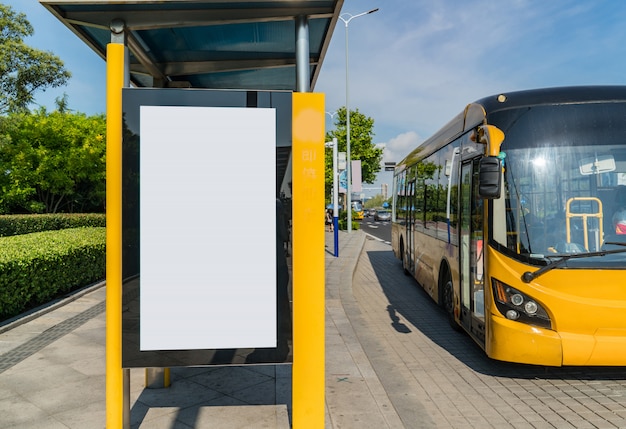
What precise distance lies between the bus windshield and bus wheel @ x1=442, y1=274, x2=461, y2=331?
2.23 m

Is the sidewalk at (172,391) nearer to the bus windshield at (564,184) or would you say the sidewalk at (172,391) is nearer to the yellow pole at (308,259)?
the yellow pole at (308,259)

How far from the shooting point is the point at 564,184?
4.87 meters

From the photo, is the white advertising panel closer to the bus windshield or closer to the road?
the road

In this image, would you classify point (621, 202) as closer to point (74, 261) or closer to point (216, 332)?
point (216, 332)

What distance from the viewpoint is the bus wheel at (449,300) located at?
7.08m

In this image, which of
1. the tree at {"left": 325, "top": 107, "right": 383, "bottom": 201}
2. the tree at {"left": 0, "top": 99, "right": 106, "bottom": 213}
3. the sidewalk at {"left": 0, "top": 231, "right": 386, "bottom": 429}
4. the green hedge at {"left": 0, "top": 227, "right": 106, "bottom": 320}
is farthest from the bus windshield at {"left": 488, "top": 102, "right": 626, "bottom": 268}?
the tree at {"left": 325, "top": 107, "right": 383, "bottom": 201}

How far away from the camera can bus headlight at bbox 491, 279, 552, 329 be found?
472 cm

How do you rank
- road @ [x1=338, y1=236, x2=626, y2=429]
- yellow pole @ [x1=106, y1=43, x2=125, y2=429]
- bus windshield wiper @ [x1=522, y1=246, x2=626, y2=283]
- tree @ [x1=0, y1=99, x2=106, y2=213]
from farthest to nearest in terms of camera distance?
tree @ [x1=0, y1=99, x2=106, y2=213] → bus windshield wiper @ [x1=522, y1=246, x2=626, y2=283] → road @ [x1=338, y1=236, x2=626, y2=429] → yellow pole @ [x1=106, y1=43, x2=125, y2=429]

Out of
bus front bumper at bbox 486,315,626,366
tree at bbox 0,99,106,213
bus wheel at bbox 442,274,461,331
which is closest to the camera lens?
bus front bumper at bbox 486,315,626,366

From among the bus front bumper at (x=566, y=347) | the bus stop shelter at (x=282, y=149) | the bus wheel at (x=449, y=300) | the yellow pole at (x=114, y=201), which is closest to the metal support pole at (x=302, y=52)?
the bus stop shelter at (x=282, y=149)

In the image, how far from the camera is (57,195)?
97.5ft

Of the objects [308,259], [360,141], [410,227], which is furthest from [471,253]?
[360,141]

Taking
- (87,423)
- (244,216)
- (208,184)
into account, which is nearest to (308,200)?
(244,216)

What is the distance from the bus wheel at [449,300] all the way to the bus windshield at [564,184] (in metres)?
2.23
